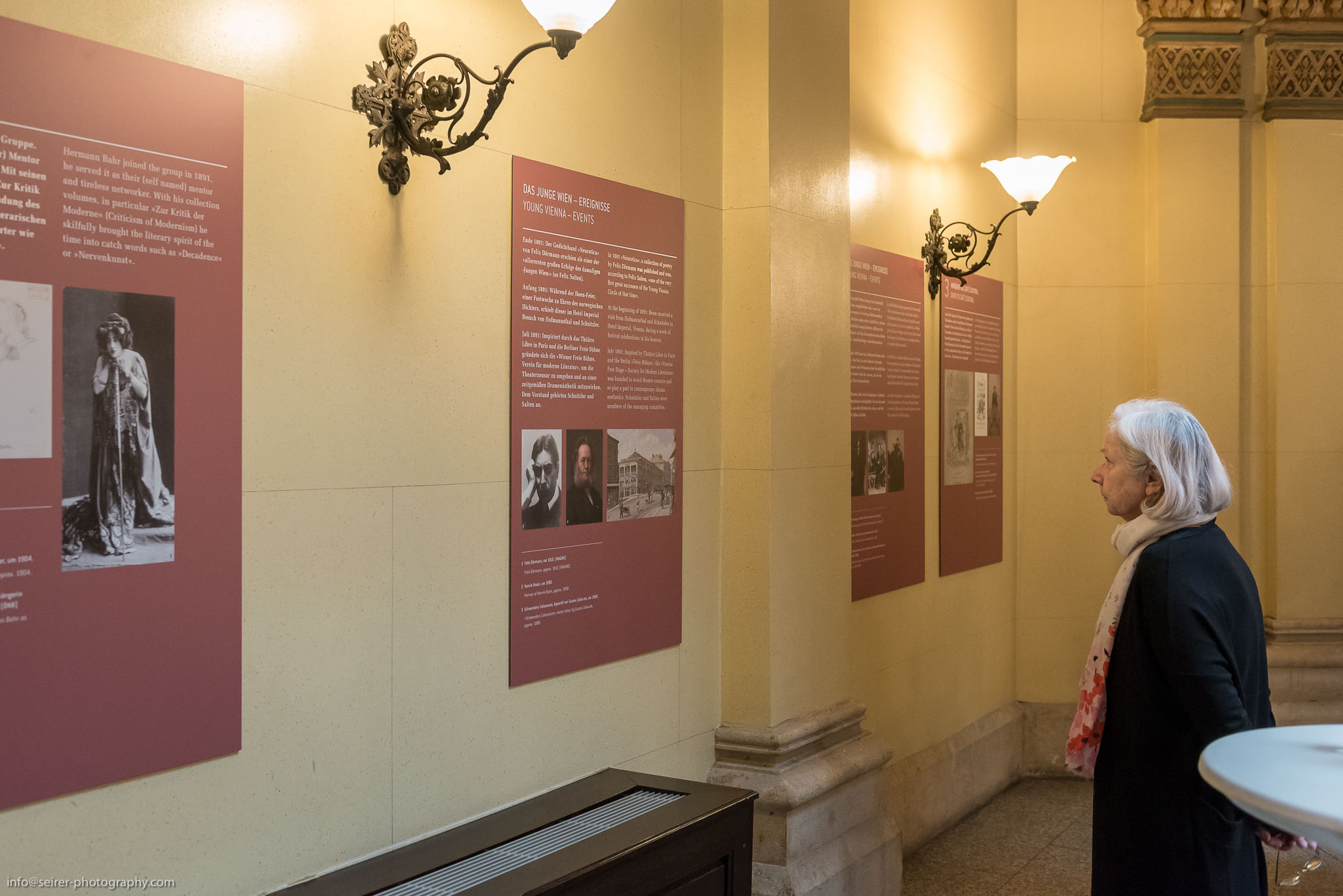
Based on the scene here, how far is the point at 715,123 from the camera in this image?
4.41m

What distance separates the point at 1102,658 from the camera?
10.9 ft

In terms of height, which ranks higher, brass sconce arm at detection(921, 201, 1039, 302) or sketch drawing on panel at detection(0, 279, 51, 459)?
brass sconce arm at detection(921, 201, 1039, 302)

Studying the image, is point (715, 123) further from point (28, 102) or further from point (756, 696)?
point (28, 102)

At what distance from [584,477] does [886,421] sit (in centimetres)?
261

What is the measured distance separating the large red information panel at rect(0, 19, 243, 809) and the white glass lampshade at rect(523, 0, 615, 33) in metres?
0.75

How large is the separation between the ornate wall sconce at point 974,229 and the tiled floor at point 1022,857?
3033 millimetres

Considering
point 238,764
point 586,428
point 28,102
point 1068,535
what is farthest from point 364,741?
point 1068,535

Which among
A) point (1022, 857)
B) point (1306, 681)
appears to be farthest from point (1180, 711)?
point (1306, 681)

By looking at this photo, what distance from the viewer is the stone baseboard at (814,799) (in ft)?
13.9

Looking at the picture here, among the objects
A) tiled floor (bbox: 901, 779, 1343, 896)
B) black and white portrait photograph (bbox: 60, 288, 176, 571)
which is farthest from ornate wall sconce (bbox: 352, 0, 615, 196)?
tiled floor (bbox: 901, 779, 1343, 896)

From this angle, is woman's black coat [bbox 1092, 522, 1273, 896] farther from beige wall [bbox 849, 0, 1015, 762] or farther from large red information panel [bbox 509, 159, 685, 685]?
beige wall [bbox 849, 0, 1015, 762]

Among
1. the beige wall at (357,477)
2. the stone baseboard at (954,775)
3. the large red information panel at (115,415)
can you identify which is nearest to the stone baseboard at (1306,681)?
the stone baseboard at (954,775)

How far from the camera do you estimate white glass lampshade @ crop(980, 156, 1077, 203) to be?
6254 millimetres

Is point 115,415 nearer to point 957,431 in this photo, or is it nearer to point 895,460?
point 895,460
